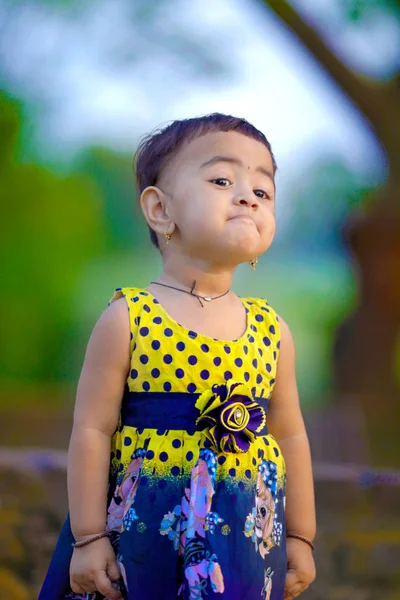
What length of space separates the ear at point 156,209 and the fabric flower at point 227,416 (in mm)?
336

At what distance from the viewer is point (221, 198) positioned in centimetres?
147

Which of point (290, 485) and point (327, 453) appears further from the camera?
point (327, 453)

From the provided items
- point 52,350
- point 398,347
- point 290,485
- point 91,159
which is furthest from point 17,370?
point 290,485

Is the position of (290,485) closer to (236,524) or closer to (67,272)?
(236,524)

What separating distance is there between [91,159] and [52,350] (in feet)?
3.73

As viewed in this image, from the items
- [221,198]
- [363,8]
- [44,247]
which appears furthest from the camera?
[44,247]

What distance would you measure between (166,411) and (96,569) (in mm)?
289

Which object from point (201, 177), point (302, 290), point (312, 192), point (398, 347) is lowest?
point (201, 177)

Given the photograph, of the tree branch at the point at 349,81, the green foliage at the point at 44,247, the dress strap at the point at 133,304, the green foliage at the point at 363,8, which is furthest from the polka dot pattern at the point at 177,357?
the green foliage at the point at 44,247

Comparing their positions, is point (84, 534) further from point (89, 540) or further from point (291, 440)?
point (291, 440)

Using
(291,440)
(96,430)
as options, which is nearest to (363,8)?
(291,440)

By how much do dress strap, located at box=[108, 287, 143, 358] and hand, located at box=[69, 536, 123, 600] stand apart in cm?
35

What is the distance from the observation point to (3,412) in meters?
4.53

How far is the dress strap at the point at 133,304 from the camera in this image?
146cm
